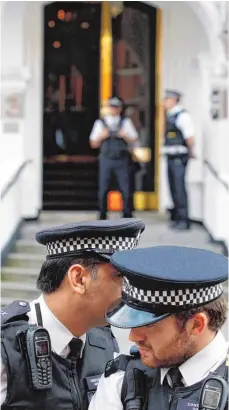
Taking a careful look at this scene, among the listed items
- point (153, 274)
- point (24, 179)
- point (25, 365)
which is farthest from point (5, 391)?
point (24, 179)

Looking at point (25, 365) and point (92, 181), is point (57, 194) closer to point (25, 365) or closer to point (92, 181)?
point (92, 181)

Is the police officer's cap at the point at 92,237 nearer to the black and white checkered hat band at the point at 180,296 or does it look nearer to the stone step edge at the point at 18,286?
the black and white checkered hat band at the point at 180,296

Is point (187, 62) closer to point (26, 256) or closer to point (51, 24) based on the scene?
point (51, 24)

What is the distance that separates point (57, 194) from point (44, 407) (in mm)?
5718

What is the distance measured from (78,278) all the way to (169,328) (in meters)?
0.38

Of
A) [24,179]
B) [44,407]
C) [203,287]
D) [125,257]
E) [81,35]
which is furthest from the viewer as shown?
[81,35]

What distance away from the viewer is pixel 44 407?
6.51ft

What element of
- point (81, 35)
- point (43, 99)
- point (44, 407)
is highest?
point (81, 35)

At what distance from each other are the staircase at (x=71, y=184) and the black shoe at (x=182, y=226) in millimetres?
1197

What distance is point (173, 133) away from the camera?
6465 mm

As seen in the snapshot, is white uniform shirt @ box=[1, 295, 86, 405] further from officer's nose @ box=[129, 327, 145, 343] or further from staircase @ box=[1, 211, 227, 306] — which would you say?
staircase @ box=[1, 211, 227, 306]

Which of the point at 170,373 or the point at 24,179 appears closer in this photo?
the point at 170,373

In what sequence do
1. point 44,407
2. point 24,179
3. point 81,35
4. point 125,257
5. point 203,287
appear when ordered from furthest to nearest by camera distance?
point 81,35 < point 24,179 < point 44,407 < point 125,257 < point 203,287

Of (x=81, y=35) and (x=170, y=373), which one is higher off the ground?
(x=81, y=35)
